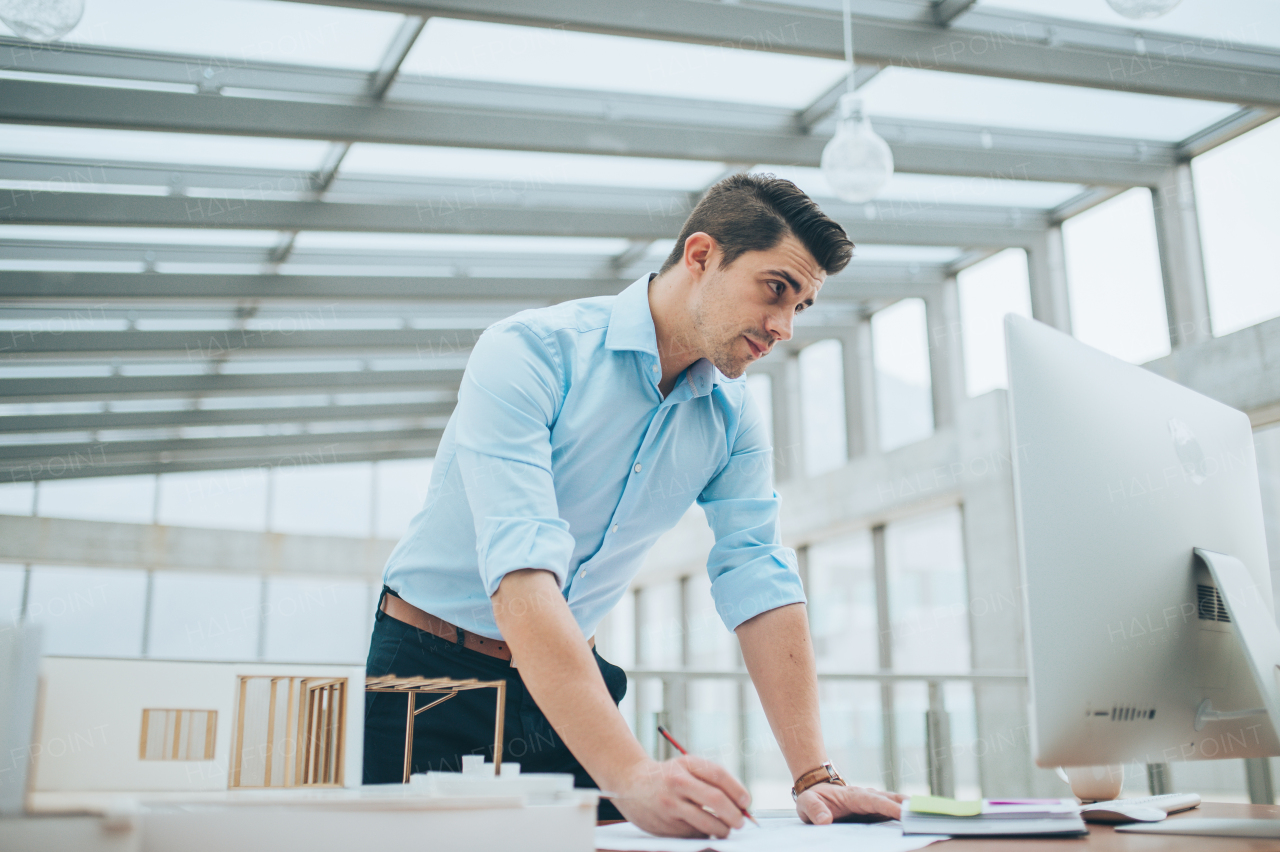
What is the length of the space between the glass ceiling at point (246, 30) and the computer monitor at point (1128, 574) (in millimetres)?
3698

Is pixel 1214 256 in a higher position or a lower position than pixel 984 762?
higher

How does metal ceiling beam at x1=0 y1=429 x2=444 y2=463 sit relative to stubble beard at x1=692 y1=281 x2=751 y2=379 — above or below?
above

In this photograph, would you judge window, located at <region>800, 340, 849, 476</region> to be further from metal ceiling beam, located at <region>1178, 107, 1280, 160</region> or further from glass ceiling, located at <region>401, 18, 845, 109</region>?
glass ceiling, located at <region>401, 18, 845, 109</region>

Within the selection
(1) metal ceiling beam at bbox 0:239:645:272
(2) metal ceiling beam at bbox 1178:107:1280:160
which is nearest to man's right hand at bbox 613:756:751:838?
(2) metal ceiling beam at bbox 1178:107:1280:160

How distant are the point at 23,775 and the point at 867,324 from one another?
835 cm

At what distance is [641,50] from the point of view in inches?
181

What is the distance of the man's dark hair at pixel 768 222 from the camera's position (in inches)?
52.1

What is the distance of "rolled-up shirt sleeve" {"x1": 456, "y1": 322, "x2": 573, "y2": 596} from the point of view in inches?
41.3

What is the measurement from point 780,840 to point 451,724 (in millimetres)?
531

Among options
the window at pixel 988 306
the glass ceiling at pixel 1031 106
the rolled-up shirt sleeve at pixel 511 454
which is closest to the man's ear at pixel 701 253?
the rolled-up shirt sleeve at pixel 511 454

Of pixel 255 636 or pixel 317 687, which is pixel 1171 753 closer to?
pixel 317 687

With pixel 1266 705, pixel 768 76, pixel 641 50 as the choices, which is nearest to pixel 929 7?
pixel 768 76

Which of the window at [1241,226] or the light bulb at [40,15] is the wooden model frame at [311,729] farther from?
the window at [1241,226]

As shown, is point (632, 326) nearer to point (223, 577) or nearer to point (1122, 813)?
point (1122, 813)
